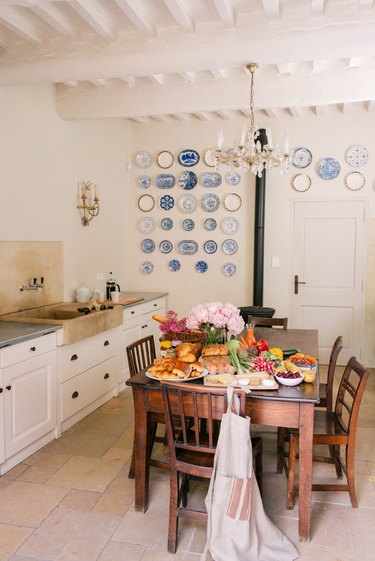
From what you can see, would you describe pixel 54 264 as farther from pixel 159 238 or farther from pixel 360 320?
pixel 360 320

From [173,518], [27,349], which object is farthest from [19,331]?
[173,518]

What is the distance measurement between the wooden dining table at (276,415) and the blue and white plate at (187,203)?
363 centimetres

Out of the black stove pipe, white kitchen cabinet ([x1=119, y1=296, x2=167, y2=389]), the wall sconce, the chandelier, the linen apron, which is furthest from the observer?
the black stove pipe

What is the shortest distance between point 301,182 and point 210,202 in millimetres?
1098

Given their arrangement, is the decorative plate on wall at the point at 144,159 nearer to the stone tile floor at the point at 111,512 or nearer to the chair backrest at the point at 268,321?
the chair backrest at the point at 268,321

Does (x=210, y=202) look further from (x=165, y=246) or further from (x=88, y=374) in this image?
(x=88, y=374)

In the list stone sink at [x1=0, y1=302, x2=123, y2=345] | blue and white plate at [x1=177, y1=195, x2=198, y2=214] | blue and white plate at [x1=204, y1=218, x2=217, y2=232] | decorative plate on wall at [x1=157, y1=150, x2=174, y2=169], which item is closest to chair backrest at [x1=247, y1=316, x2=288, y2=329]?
stone sink at [x1=0, y1=302, x2=123, y2=345]

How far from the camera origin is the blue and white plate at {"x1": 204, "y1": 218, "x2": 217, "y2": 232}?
589 centimetres

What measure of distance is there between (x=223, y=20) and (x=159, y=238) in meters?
3.29

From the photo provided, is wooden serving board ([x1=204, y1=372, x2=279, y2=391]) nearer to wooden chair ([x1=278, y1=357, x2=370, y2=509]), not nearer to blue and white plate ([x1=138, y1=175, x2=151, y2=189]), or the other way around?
wooden chair ([x1=278, y1=357, x2=370, y2=509])

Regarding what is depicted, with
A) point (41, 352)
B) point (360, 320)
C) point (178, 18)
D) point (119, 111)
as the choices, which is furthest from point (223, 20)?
point (360, 320)

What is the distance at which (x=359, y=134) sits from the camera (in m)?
5.45

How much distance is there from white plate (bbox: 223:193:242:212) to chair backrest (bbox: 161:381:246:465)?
3747 millimetres

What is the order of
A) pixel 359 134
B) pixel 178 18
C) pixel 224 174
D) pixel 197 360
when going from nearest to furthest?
pixel 197 360, pixel 178 18, pixel 359 134, pixel 224 174
